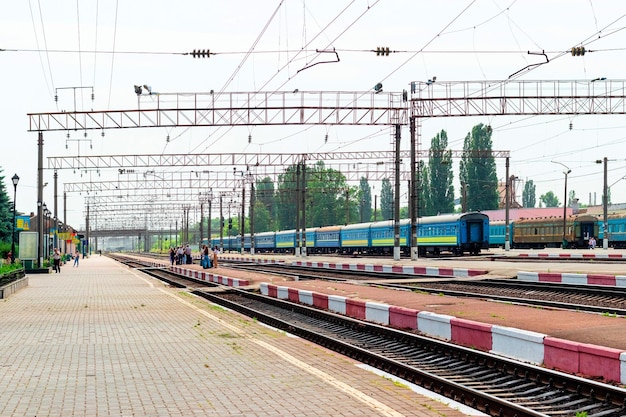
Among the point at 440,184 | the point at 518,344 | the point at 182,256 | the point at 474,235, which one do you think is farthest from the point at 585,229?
the point at 518,344

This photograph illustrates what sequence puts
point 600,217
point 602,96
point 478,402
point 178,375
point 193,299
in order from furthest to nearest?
point 600,217 → point 602,96 → point 193,299 → point 178,375 → point 478,402

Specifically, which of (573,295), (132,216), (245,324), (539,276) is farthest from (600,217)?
(132,216)

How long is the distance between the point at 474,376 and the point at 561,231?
65588mm

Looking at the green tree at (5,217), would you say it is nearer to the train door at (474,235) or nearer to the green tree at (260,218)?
the train door at (474,235)

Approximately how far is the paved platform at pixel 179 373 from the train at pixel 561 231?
56.1 metres

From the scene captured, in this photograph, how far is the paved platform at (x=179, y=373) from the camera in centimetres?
820

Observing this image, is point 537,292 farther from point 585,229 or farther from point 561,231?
point 585,229

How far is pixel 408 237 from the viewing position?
6144cm

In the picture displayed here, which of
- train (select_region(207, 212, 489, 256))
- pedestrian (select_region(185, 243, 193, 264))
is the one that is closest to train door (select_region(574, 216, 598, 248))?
train (select_region(207, 212, 489, 256))

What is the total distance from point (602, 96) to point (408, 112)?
9.13m

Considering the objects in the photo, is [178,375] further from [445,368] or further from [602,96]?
[602,96]

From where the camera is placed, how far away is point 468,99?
133 feet

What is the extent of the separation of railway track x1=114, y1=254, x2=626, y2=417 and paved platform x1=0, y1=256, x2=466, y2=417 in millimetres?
410

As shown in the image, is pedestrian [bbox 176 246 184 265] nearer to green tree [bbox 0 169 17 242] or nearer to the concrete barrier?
green tree [bbox 0 169 17 242]
